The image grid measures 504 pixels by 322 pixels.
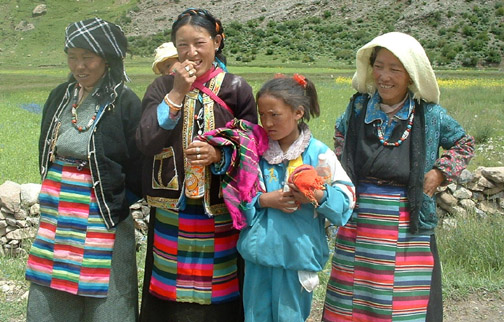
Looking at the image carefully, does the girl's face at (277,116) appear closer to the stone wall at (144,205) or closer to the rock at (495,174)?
the stone wall at (144,205)

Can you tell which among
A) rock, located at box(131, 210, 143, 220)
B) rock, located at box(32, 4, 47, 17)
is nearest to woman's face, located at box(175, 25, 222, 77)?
rock, located at box(131, 210, 143, 220)

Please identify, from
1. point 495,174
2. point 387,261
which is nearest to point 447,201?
point 495,174

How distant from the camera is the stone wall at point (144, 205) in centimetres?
561

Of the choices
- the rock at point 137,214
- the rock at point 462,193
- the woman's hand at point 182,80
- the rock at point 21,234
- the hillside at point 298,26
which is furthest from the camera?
Answer: the hillside at point 298,26

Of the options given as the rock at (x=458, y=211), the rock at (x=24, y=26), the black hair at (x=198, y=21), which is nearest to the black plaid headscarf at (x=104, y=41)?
the black hair at (x=198, y=21)

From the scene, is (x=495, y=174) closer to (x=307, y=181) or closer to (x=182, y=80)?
(x=307, y=181)

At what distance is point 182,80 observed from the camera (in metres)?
2.50

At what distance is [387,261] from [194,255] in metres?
0.95

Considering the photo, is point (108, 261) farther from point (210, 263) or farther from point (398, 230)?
point (398, 230)

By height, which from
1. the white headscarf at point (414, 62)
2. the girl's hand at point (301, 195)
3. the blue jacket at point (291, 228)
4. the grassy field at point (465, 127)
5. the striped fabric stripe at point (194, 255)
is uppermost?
the white headscarf at point (414, 62)

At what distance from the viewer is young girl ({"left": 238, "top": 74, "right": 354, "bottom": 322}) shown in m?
2.55

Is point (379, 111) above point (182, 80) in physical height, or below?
below

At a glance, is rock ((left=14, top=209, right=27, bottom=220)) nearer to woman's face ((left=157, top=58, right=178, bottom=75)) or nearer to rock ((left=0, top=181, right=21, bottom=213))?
rock ((left=0, top=181, right=21, bottom=213))

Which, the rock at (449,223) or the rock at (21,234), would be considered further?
the rock at (449,223)
